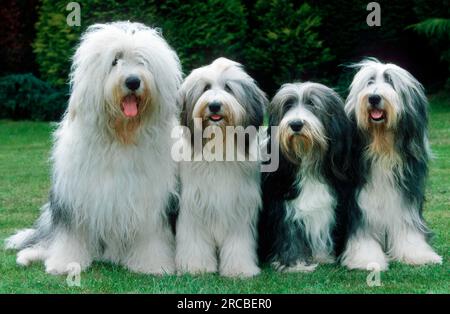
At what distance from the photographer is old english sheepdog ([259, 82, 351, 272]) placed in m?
5.40

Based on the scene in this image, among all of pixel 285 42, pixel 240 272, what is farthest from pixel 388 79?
pixel 285 42

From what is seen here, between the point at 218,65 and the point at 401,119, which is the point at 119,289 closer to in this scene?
the point at 218,65

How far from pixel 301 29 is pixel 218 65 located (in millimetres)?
10085

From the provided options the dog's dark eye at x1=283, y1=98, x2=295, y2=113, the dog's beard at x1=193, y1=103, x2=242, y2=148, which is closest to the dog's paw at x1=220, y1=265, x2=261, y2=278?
the dog's beard at x1=193, y1=103, x2=242, y2=148

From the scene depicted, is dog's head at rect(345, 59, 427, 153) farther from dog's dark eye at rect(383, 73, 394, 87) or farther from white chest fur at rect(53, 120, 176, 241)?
white chest fur at rect(53, 120, 176, 241)

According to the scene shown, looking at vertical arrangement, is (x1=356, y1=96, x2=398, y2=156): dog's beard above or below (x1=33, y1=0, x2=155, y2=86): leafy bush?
below

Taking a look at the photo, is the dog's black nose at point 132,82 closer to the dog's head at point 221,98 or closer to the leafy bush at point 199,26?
the dog's head at point 221,98

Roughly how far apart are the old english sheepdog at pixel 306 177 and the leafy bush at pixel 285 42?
32.3 feet

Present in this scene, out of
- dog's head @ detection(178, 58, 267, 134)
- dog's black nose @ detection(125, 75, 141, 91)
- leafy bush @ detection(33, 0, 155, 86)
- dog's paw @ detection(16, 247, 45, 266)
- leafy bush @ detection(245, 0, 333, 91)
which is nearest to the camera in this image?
dog's black nose @ detection(125, 75, 141, 91)

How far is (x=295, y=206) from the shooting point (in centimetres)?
556

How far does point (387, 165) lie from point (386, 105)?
0.45 m

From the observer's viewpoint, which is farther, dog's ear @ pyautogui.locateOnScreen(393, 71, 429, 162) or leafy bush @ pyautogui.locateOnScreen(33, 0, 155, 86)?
leafy bush @ pyautogui.locateOnScreen(33, 0, 155, 86)

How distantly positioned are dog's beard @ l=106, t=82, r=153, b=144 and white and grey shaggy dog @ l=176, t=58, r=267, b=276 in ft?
1.02
